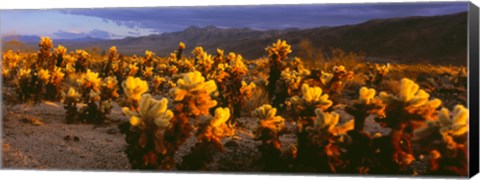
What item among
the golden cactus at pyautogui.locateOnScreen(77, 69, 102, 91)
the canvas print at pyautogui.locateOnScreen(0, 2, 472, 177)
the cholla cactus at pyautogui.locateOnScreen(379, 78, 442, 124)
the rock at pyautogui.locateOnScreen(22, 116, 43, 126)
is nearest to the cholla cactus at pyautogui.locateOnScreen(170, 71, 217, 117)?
the canvas print at pyautogui.locateOnScreen(0, 2, 472, 177)

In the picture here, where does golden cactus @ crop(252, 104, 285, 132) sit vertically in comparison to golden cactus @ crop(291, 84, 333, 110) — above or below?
below

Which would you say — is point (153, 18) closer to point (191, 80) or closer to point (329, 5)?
point (191, 80)

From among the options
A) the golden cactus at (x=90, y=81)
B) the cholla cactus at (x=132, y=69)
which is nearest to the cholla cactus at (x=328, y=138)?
the cholla cactus at (x=132, y=69)

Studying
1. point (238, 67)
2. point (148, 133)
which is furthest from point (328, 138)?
point (148, 133)

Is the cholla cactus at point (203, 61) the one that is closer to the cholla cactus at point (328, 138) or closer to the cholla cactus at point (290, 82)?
the cholla cactus at point (290, 82)

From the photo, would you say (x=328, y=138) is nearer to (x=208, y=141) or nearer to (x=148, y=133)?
(x=208, y=141)

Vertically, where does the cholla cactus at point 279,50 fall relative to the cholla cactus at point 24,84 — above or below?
above

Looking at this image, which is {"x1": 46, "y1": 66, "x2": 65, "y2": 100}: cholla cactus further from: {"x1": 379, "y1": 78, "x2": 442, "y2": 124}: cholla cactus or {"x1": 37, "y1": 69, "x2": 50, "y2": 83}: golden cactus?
{"x1": 379, "y1": 78, "x2": 442, "y2": 124}: cholla cactus
